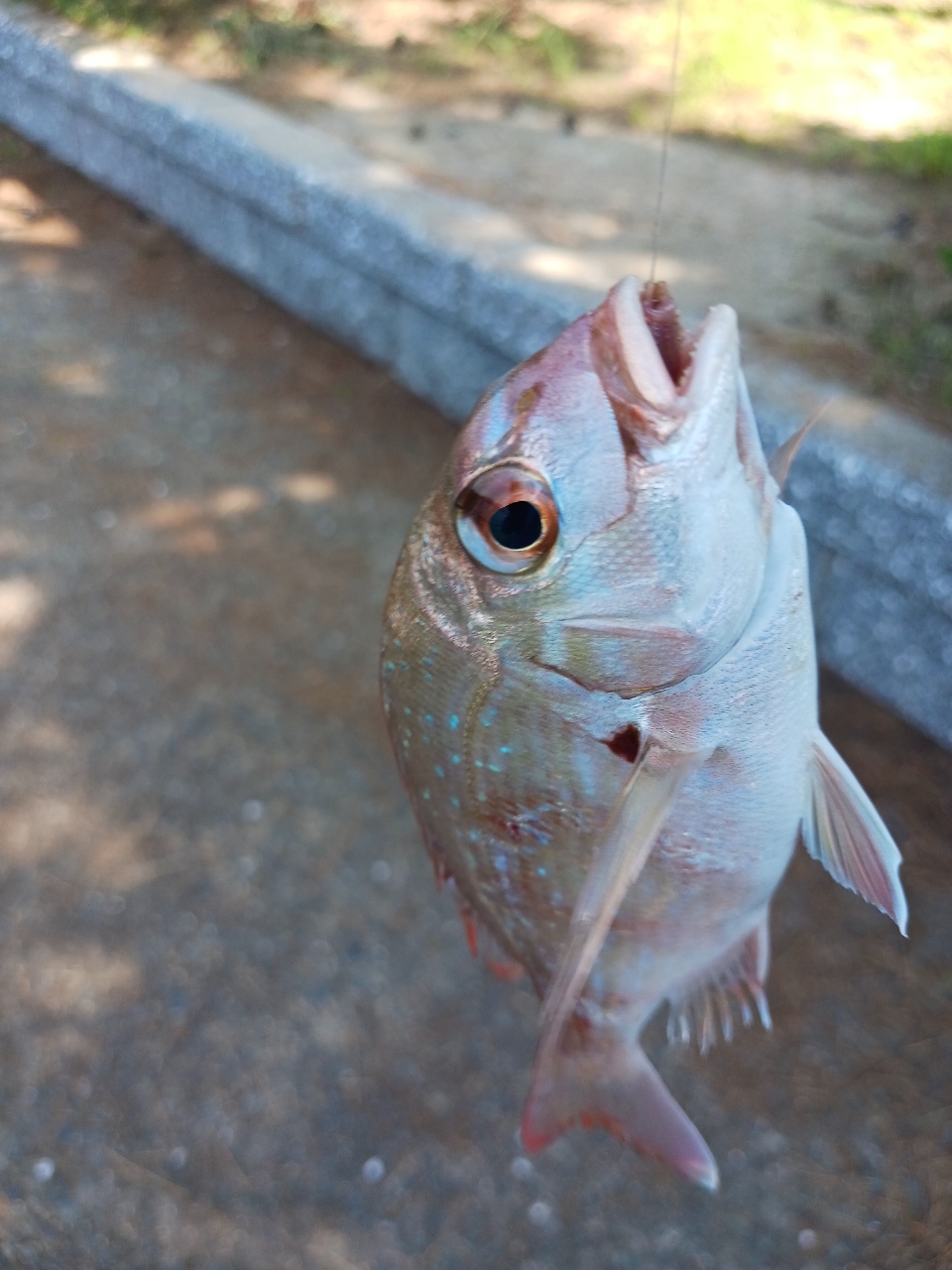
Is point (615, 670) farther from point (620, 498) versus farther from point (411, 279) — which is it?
point (411, 279)

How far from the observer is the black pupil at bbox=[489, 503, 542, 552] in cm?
84

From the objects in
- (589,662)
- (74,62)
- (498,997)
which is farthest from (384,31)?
(589,662)

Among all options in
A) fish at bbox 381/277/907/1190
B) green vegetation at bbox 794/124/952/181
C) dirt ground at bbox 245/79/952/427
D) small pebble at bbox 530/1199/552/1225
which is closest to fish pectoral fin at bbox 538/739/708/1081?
fish at bbox 381/277/907/1190

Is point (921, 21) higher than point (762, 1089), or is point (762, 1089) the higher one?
point (921, 21)

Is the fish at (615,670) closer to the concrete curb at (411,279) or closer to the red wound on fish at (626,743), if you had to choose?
the red wound on fish at (626,743)

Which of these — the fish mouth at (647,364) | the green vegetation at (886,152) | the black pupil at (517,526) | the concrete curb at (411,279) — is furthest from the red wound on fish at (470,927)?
the green vegetation at (886,152)

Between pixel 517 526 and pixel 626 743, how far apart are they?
0.73 ft

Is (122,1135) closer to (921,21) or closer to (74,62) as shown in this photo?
(74,62)

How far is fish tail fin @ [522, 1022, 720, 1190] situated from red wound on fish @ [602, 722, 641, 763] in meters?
0.45

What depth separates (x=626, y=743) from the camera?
0.91m

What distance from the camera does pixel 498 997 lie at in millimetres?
2057

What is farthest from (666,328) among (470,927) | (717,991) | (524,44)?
(524,44)

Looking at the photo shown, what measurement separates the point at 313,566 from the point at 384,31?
10.8ft

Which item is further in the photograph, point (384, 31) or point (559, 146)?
point (384, 31)
